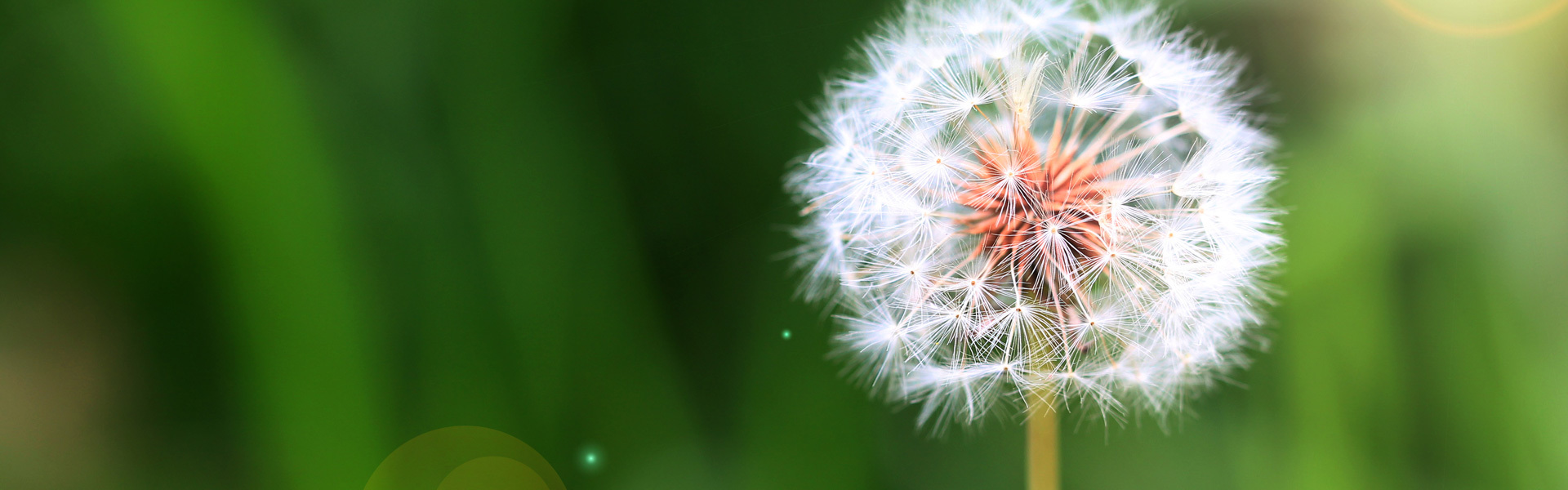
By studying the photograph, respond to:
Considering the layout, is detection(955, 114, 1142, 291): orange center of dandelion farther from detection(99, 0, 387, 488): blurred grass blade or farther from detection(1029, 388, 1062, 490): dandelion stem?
detection(99, 0, 387, 488): blurred grass blade

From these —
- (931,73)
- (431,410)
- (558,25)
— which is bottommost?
(431,410)

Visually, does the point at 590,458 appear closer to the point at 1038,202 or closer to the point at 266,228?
the point at 266,228

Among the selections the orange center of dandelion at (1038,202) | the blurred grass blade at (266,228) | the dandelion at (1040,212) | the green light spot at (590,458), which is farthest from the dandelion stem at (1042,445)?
the blurred grass blade at (266,228)

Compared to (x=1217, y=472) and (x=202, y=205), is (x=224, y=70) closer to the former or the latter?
(x=202, y=205)

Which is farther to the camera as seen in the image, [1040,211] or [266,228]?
[266,228]

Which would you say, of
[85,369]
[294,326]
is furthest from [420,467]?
[85,369]

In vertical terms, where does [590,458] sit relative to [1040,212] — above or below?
below

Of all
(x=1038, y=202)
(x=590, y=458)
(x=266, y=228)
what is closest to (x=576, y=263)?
(x=590, y=458)
